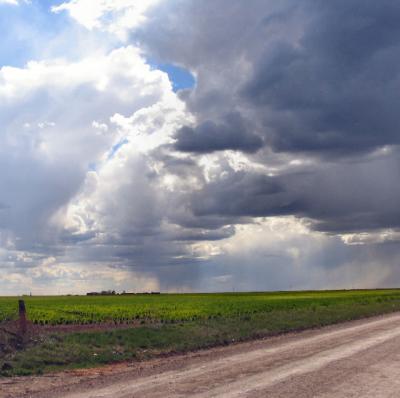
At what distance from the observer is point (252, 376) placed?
1466cm

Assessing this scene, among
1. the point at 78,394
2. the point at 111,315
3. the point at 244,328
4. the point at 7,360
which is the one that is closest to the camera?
the point at 78,394

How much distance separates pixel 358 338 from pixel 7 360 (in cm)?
1341

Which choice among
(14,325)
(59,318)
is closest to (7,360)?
(14,325)

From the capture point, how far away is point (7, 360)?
1959 cm

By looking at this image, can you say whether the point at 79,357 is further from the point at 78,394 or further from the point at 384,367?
the point at 384,367

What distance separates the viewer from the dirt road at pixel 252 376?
41.9 feet

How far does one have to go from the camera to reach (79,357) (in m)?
21.1

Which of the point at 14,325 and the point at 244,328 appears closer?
the point at 14,325

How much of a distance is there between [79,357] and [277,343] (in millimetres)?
7740

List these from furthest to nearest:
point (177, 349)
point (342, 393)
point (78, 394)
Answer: point (177, 349) → point (78, 394) → point (342, 393)

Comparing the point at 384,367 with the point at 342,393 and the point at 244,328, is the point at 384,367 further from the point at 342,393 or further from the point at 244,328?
the point at 244,328

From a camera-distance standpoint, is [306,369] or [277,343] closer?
[306,369]

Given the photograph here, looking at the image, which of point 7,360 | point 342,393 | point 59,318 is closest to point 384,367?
point 342,393

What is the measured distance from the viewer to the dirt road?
12.8 meters
